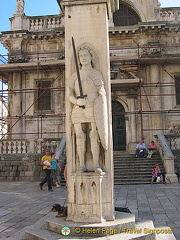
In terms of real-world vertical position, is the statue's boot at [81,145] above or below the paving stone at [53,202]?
above

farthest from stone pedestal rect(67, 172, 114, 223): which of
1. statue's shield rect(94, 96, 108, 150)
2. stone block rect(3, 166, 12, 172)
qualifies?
stone block rect(3, 166, 12, 172)

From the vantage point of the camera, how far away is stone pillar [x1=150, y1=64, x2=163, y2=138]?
18.4 metres

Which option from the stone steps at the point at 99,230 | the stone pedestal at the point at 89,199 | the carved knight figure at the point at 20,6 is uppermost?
the carved knight figure at the point at 20,6

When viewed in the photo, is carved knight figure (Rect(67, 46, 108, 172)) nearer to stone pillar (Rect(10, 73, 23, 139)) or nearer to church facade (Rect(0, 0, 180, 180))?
church facade (Rect(0, 0, 180, 180))

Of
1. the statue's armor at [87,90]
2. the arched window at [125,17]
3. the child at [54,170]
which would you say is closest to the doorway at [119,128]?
the arched window at [125,17]

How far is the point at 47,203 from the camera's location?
8.28m

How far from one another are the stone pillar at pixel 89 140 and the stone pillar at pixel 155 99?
13810mm

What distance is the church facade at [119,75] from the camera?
18656mm

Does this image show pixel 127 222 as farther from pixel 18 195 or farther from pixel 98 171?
pixel 18 195

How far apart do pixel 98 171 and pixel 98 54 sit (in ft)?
6.65

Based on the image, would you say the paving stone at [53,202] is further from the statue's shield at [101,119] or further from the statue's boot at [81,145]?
the statue's shield at [101,119]

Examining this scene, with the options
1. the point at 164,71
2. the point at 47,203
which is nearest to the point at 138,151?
the point at 164,71

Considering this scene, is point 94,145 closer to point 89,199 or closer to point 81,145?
point 81,145

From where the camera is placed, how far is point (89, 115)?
4727 mm
